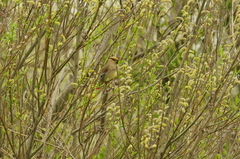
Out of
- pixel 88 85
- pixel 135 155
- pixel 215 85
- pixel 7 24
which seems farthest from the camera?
pixel 7 24

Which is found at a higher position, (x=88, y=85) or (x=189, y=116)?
(x=88, y=85)

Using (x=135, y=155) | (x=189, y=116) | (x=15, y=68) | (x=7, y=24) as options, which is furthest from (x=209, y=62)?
(x=7, y=24)

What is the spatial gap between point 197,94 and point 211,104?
0.41 meters

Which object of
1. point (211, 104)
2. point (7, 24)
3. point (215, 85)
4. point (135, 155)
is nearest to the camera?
point (211, 104)

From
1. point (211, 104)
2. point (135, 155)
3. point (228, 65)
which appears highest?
point (228, 65)

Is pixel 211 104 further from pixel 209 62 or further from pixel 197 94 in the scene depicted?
pixel 209 62

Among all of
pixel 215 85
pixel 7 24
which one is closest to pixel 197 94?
pixel 215 85

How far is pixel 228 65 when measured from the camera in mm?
4035

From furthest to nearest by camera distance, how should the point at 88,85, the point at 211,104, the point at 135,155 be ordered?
1. the point at 135,155
2. the point at 88,85
3. the point at 211,104

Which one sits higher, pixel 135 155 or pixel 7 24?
pixel 7 24

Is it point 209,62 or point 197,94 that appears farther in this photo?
point 209,62

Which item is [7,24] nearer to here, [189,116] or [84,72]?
[84,72]

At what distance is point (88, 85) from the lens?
416cm

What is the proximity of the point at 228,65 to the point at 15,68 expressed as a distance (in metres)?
2.20
